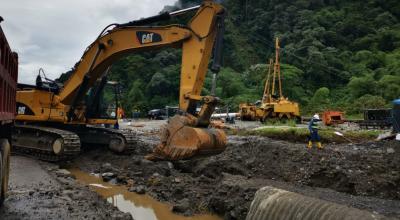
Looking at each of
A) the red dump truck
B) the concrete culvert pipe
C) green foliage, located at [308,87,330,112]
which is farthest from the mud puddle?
green foliage, located at [308,87,330,112]

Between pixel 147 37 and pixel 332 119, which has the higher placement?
pixel 147 37

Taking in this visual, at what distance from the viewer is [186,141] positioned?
31.4ft

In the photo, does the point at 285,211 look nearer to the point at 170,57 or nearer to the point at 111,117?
the point at 111,117

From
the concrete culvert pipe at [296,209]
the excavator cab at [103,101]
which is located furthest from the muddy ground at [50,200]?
the excavator cab at [103,101]

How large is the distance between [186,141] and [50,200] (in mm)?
3028

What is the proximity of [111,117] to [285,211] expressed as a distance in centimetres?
1152

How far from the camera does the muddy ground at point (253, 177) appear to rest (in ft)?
29.2

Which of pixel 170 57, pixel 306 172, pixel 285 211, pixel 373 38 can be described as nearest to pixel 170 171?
pixel 306 172

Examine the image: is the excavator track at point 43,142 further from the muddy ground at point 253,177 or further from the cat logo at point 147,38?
the cat logo at point 147,38

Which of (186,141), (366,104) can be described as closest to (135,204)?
(186,141)

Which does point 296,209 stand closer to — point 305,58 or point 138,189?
point 138,189

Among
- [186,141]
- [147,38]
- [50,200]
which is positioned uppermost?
[147,38]

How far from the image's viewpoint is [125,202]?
10.0 metres

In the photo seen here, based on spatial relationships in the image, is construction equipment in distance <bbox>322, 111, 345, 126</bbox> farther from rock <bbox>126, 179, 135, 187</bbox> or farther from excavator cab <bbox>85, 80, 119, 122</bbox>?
rock <bbox>126, 179, 135, 187</bbox>
